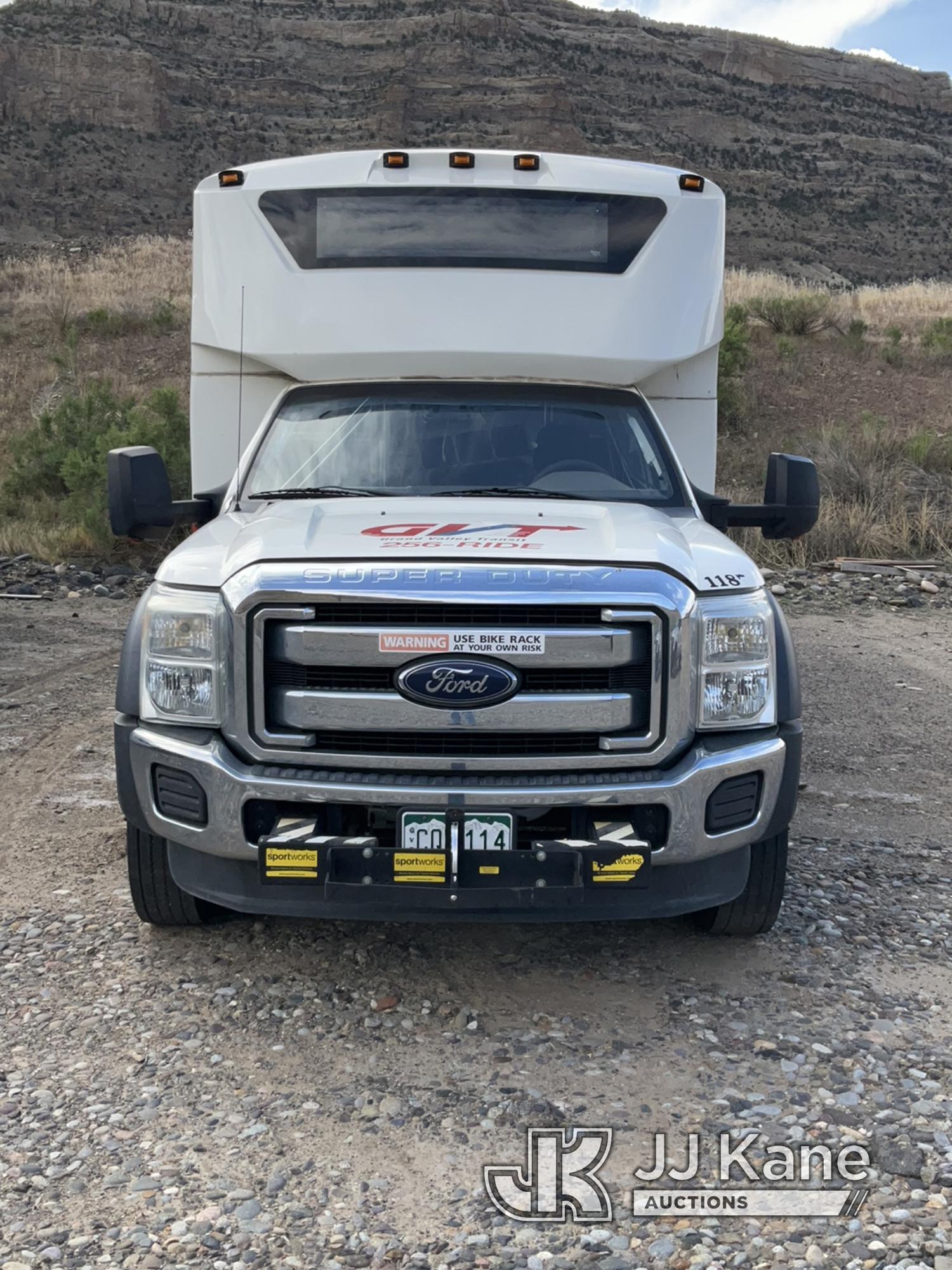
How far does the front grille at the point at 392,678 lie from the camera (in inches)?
144

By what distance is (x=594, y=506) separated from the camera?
4613 millimetres

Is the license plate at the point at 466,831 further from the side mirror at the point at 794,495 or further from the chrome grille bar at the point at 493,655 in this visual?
the side mirror at the point at 794,495

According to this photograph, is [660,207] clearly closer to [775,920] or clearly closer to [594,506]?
[594,506]

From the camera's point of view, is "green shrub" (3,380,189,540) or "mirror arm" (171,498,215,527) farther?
"green shrub" (3,380,189,540)

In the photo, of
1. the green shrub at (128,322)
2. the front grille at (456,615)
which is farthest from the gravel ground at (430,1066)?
the green shrub at (128,322)

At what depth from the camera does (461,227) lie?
232 inches

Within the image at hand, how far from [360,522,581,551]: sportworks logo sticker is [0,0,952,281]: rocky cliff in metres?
51.7

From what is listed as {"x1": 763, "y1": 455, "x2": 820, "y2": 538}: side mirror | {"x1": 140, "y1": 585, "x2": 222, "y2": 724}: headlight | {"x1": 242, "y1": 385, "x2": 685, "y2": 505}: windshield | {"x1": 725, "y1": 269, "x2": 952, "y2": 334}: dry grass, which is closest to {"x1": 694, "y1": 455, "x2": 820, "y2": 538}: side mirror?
{"x1": 763, "y1": 455, "x2": 820, "y2": 538}: side mirror

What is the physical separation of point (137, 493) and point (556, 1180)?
3230mm

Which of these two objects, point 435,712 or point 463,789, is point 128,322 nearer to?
point 435,712

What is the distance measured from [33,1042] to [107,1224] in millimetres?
948

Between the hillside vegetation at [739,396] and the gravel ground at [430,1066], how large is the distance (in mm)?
9288

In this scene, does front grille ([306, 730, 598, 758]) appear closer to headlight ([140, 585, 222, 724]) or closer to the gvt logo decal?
headlight ([140, 585, 222, 724])

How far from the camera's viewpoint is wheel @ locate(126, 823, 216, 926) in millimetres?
4145
